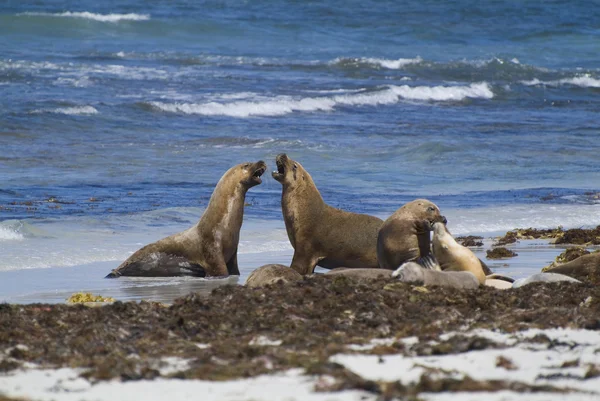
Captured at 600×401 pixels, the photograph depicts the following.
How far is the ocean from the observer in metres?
12.6

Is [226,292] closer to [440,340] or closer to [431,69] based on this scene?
[440,340]

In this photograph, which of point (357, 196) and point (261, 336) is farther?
point (357, 196)

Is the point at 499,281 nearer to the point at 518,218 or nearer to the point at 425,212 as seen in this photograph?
the point at 425,212

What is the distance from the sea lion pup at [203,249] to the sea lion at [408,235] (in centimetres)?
157

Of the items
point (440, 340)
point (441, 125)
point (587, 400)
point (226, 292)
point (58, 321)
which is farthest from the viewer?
point (441, 125)

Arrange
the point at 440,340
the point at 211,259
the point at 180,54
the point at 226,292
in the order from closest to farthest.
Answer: the point at 440,340, the point at 226,292, the point at 211,259, the point at 180,54

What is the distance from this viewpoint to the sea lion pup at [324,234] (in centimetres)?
998

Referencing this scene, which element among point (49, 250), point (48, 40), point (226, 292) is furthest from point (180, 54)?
point (226, 292)

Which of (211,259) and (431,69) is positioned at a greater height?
(431,69)

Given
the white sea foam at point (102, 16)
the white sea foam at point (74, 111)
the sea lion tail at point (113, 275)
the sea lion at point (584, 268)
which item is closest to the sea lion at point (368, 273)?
the sea lion at point (584, 268)

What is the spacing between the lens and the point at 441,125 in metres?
24.6

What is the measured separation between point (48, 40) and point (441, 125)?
685 inches

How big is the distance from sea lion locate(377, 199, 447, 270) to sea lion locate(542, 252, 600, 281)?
1.06 meters

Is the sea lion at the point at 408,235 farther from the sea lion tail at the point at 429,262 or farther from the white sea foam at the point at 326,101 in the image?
the white sea foam at the point at 326,101
